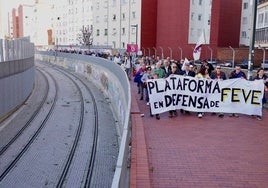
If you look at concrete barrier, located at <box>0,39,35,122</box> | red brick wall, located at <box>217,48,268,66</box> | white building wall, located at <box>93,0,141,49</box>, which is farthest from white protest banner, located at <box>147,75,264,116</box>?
white building wall, located at <box>93,0,141,49</box>

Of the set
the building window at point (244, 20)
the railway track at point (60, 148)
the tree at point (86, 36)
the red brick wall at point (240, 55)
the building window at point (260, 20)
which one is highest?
the building window at point (244, 20)

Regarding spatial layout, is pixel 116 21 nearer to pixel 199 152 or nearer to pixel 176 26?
pixel 176 26

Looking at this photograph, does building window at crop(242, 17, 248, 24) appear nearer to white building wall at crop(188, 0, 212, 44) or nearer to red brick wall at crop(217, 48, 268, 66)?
white building wall at crop(188, 0, 212, 44)

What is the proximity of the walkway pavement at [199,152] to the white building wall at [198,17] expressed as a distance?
49.1 metres

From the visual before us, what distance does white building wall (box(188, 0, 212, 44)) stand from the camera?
59.5m

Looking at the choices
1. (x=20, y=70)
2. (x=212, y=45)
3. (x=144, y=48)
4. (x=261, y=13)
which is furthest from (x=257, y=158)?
(x=144, y=48)

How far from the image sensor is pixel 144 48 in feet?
202

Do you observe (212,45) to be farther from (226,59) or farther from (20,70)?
(20,70)

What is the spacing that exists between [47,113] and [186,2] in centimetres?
4250

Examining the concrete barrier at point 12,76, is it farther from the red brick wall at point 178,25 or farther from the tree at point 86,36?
the tree at point 86,36

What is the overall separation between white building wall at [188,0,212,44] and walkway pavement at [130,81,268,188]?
49.1m

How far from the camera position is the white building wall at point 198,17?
2343 inches

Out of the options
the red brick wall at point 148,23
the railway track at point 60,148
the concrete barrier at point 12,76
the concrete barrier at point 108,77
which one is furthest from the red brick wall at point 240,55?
the concrete barrier at point 12,76

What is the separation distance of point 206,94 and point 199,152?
4.44 metres
